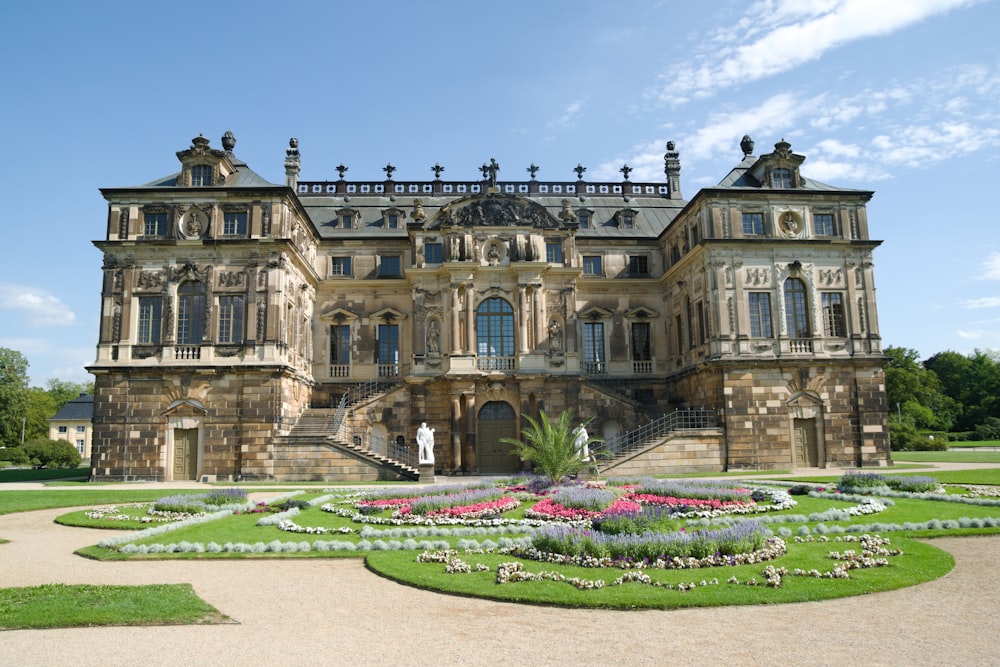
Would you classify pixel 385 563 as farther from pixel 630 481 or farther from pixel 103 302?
pixel 103 302

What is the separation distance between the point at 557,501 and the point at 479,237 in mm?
25161

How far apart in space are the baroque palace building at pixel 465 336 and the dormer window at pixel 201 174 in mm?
260

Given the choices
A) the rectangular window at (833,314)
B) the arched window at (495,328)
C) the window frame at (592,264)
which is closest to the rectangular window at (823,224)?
the rectangular window at (833,314)

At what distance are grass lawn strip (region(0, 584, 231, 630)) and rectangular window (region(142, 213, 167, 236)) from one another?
31166 mm

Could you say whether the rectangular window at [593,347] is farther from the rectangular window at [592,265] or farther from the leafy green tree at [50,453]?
the leafy green tree at [50,453]

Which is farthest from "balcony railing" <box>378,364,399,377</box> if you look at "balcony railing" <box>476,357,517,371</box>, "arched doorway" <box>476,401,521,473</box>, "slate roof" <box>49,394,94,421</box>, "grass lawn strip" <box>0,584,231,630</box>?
"slate roof" <box>49,394,94,421</box>

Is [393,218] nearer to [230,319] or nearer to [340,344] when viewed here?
[340,344]

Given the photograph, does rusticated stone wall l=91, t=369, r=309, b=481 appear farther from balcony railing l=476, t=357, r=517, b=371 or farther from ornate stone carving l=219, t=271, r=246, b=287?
balcony railing l=476, t=357, r=517, b=371

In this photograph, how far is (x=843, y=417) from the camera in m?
38.7

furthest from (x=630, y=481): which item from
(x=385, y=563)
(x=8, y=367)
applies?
(x=8, y=367)

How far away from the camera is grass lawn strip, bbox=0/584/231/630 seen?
9008 millimetres

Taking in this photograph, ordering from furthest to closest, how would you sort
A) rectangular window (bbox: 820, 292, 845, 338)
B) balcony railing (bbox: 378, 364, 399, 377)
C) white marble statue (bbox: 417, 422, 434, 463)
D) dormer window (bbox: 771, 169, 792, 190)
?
balcony railing (bbox: 378, 364, 399, 377) < dormer window (bbox: 771, 169, 792, 190) < rectangular window (bbox: 820, 292, 845, 338) < white marble statue (bbox: 417, 422, 434, 463)

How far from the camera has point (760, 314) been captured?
39.4 meters

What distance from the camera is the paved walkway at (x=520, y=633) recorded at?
7590 millimetres
